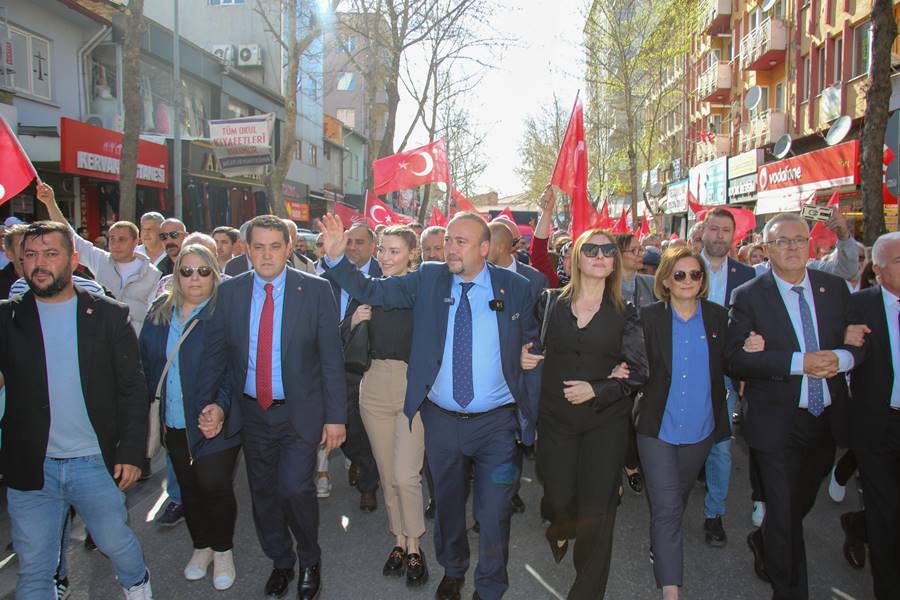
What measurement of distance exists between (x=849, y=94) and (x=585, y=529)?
67.9 ft

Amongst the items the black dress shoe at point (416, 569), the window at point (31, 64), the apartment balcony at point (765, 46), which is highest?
the apartment balcony at point (765, 46)

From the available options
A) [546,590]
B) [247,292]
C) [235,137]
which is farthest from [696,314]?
[235,137]

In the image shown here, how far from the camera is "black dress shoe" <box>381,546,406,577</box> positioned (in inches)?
162

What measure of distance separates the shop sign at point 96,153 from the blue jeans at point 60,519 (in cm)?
1294

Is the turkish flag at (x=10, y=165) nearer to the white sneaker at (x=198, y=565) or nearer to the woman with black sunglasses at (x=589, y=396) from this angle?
the white sneaker at (x=198, y=565)

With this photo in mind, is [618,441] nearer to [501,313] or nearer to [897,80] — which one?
[501,313]

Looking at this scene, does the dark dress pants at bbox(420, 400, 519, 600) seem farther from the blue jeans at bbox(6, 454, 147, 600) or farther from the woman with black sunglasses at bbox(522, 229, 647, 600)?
the blue jeans at bbox(6, 454, 147, 600)

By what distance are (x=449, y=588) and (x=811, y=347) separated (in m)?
2.51

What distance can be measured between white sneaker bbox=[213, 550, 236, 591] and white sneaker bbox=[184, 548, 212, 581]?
0.32 feet

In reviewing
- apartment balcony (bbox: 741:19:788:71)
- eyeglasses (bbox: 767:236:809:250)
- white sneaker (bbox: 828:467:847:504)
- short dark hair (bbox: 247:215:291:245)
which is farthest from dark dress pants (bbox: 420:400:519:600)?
apartment balcony (bbox: 741:19:788:71)

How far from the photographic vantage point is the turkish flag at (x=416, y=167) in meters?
10.7

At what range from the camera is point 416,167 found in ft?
35.5

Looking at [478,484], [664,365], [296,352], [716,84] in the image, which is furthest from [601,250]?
[716,84]

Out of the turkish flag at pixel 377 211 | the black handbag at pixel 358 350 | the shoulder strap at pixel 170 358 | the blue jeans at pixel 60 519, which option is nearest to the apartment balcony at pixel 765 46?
the turkish flag at pixel 377 211
